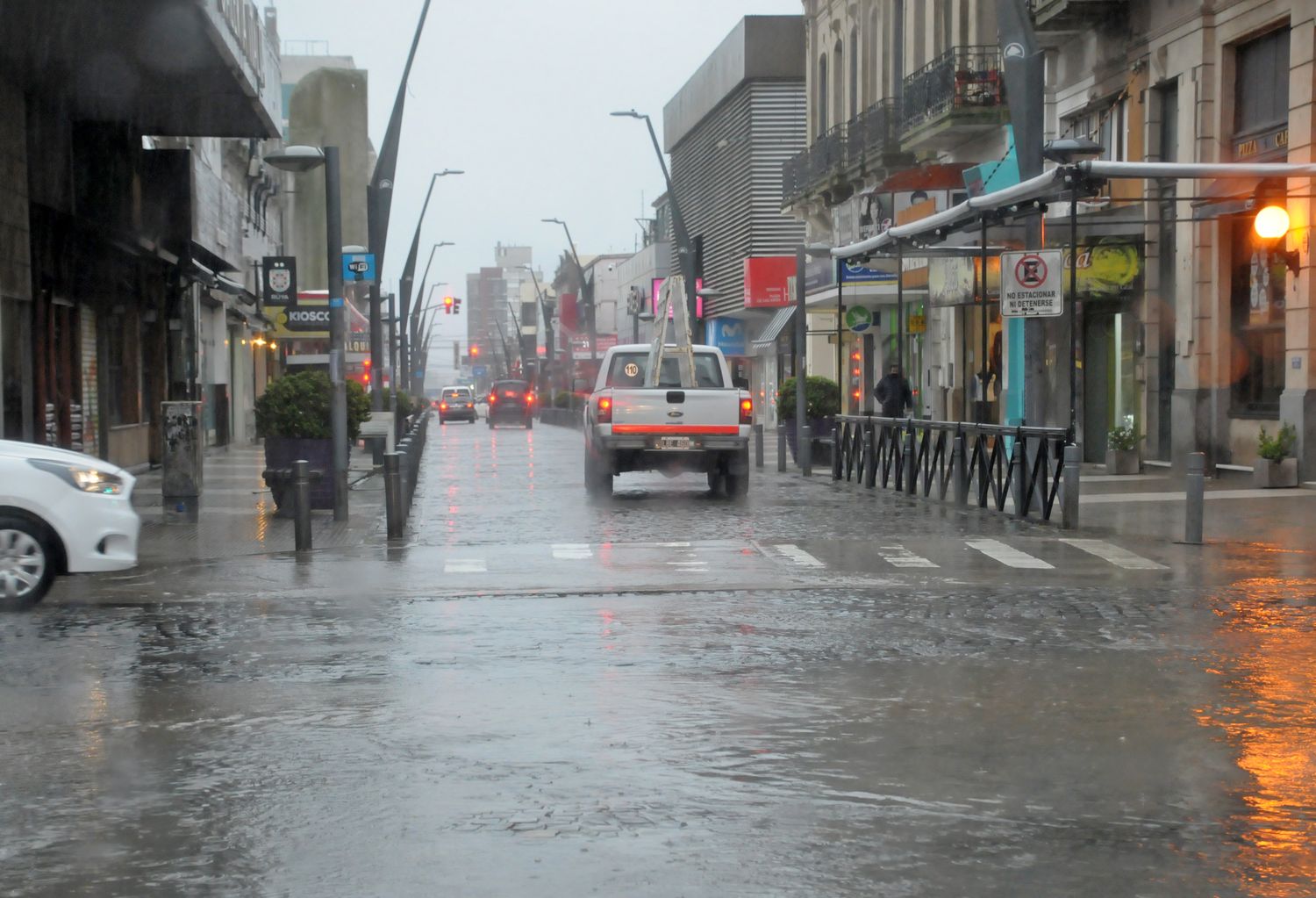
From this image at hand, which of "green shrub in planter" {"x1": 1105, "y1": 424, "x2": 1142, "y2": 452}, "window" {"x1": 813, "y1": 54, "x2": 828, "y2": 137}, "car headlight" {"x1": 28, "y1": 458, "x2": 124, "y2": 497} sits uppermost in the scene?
"window" {"x1": 813, "y1": 54, "x2": 828, "y2": 137}

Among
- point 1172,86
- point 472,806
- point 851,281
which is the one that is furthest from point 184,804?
point 851,281

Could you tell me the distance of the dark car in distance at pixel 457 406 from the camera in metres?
78.8

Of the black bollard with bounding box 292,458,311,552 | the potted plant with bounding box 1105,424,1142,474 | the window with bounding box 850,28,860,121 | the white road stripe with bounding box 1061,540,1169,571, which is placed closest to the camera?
the white road stripe with bounding box 1061,540,1169,571

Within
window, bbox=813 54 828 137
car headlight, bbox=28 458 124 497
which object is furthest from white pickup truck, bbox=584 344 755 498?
window, bbox=813 54 828 137

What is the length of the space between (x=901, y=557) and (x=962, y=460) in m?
6.05

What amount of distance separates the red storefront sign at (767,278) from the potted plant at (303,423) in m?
40.5

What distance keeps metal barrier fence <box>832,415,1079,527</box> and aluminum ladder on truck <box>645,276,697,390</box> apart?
283 cm

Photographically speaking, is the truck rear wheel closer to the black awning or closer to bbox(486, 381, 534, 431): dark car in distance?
the black awning

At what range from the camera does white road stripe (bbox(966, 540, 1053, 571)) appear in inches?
573

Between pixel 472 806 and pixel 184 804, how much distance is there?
3.47 ft

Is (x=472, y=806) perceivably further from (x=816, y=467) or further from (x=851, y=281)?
(x=851, y=281)

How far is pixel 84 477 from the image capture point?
476 inches

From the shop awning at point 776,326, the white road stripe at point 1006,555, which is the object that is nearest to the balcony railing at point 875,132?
the shop awning at point 776,326

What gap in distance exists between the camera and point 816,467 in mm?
30625
